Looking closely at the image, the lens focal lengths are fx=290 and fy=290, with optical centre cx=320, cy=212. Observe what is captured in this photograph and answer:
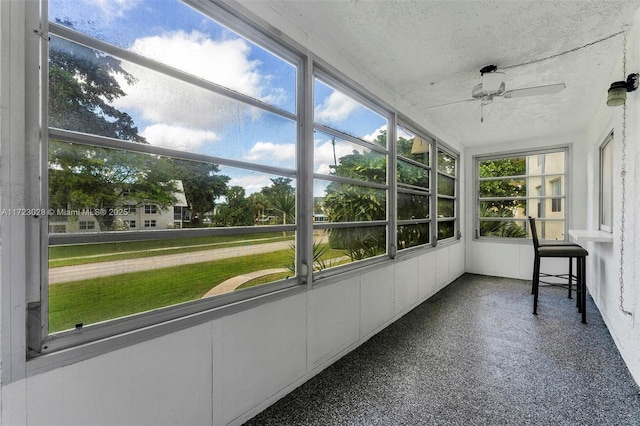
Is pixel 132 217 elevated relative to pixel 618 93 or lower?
lower

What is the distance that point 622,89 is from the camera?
87.4 inches

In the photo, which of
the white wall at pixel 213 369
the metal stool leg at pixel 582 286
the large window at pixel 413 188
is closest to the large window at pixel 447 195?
the large window at pixel 413 188

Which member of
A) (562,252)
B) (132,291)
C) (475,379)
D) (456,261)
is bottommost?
(475,379)

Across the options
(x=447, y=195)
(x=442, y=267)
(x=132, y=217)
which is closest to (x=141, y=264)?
(x=132, y=217)

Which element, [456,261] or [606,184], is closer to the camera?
[606,184]

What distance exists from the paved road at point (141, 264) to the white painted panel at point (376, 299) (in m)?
1.40

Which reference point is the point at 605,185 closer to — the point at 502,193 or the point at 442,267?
the point at 502,193

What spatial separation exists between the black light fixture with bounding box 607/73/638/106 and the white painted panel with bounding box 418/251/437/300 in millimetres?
2607

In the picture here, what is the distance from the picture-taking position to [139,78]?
4.72ft

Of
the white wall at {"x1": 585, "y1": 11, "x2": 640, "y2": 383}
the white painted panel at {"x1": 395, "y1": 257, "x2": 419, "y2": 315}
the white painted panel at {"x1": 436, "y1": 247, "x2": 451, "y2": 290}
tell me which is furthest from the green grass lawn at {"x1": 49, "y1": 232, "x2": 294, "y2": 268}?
the white painted panel at {"x1": 436, "y1": 247, "x2": 451, "y2": 290}

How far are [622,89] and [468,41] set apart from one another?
3.93 feet

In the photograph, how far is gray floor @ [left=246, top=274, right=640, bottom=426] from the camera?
74.5 inches

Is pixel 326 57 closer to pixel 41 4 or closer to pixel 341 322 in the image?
pixel 41 4

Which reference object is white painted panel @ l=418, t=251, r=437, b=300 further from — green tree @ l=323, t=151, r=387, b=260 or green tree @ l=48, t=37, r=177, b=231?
green tree @ l=48, t=37, r=177, b=231
